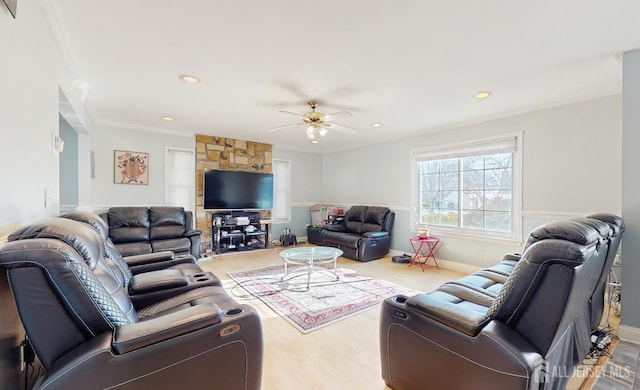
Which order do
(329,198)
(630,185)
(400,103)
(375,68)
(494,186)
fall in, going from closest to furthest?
(630,185) → (375,68) → (400,103) → (494,186) → (329,198)

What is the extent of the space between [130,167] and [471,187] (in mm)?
5930

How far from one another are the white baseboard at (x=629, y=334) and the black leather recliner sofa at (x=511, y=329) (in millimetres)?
1085

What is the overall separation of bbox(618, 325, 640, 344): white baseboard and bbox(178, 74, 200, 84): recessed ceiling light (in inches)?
178

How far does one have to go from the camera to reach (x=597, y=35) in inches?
81.8

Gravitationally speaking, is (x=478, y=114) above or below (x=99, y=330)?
above

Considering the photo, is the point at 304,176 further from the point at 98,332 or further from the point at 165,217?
the point at 98,332

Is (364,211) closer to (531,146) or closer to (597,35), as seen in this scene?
(531,146)

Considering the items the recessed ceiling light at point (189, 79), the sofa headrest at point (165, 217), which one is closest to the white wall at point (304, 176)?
the sofa headrest at point (165, 217)

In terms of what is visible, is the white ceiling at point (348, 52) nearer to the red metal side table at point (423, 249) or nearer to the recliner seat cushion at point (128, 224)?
the recliner seat cushion at point (128, 224)

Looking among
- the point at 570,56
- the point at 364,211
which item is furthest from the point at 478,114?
the point at 364,211

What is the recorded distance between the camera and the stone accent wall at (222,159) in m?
5.64

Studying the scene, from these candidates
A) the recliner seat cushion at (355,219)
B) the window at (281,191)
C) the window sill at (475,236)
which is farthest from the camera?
the window at (281,191)

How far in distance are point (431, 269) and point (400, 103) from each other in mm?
2786

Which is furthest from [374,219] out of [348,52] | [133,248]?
[133,248]
